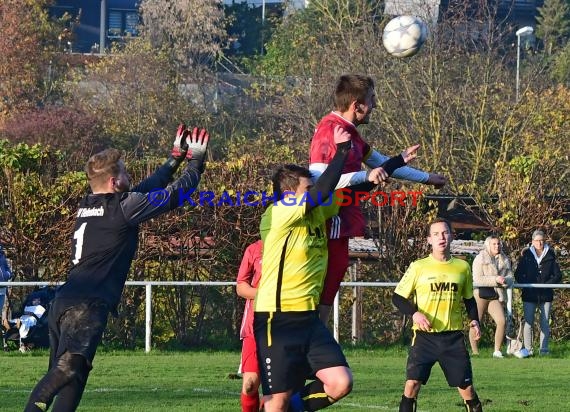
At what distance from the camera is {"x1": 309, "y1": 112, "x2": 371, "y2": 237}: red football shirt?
27.0 ft

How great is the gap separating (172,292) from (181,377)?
17.0 feet

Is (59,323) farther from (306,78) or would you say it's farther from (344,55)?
(306,78)

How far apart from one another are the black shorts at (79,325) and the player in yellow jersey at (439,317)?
2.77 metres

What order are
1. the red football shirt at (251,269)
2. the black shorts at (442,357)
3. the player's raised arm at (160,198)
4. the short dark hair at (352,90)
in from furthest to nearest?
the red football shirt at (251,269) → the black shorts at (442,357) → the short dark hair at (352,90) → the player's raised arm at (160,198)

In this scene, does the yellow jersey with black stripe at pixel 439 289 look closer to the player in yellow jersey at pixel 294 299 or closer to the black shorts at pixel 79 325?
the player in yellow jersey at pixel 294 299

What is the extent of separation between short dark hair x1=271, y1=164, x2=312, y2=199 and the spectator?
35.5 feet

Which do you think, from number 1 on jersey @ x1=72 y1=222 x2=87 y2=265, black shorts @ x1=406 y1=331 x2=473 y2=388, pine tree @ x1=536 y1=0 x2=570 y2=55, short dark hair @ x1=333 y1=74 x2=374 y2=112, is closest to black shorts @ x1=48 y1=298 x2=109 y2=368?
number 1 on jersey @ x1=72 y1=222 x2=87 y2=265

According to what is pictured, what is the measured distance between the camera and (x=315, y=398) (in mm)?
8188

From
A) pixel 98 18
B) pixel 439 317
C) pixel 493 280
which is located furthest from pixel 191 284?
pixel 98 18

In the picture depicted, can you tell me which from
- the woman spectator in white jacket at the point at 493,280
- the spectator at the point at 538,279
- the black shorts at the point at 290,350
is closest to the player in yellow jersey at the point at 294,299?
the black shorts at the point at 290,350

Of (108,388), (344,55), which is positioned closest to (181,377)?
(108,388)

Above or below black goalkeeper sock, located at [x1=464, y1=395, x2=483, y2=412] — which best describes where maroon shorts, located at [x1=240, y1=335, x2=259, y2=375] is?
above

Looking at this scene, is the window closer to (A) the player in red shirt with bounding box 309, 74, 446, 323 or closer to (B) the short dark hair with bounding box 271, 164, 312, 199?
(A) the player in red shirt with bounding box 309, 74, 446, 323

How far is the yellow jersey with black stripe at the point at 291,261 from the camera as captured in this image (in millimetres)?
7730
